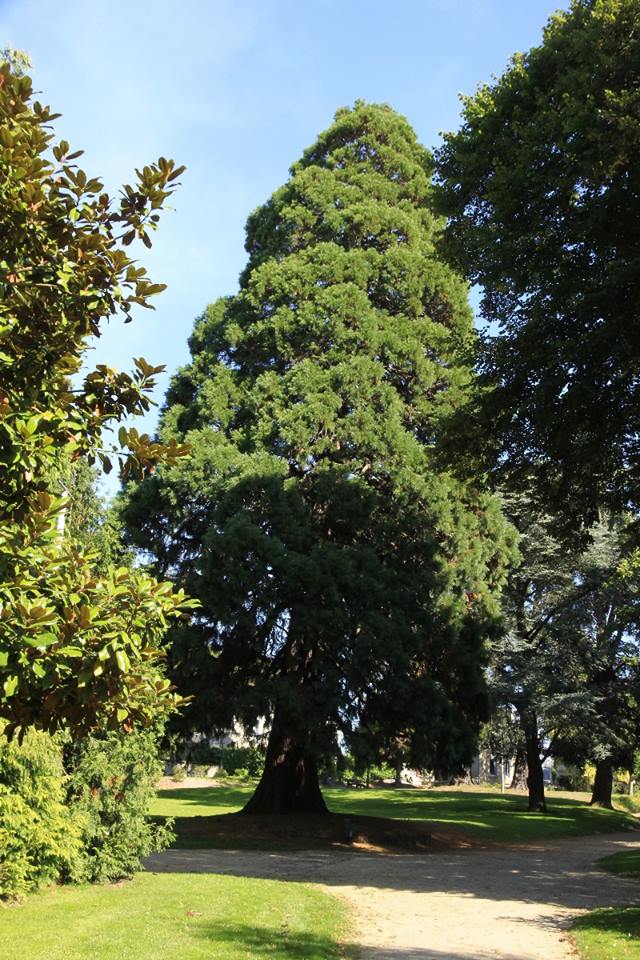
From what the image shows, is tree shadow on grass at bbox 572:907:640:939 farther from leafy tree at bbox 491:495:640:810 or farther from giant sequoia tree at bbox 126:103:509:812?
leafy tree at bbox 491:495:640:810

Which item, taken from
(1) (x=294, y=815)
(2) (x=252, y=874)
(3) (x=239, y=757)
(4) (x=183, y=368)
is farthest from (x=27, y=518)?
(3) (x=239, y=757)

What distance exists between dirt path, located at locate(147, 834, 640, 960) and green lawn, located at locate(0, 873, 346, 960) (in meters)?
0.62

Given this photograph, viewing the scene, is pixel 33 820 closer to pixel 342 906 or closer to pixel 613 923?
pixel 342 906

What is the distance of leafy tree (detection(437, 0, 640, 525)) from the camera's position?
10617mm

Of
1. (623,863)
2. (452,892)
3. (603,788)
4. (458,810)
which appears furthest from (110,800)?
(603,788)

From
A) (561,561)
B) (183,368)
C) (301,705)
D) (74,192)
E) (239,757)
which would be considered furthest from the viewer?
(239,757)

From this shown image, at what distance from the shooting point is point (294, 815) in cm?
1783

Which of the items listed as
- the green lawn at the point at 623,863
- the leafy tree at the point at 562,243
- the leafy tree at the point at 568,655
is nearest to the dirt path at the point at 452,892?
the green lawn at the point at 623,863

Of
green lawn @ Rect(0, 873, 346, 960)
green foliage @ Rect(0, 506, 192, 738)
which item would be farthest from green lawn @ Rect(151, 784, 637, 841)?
green foliage @ Rect(0, 506, 192, 738)

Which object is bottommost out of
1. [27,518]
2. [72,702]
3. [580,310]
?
[72,702]

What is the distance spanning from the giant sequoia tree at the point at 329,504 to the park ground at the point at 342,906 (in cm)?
234

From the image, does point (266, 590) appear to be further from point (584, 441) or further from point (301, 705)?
point (584, 441)

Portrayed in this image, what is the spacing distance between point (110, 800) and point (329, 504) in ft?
27.4

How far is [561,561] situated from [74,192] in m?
29.2
